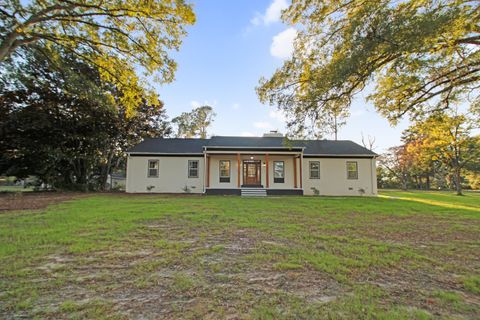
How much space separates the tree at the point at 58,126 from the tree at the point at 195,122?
14066 mm

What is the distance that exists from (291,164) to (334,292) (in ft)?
45.3

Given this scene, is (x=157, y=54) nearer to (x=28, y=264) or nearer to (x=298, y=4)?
(x=298, y=4)

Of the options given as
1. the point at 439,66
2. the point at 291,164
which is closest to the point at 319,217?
the point at 439,66

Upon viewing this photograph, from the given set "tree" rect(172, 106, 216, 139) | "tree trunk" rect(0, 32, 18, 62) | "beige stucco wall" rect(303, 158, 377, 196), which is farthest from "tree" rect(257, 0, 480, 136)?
"tree" rect(172, 106, 216, 139)

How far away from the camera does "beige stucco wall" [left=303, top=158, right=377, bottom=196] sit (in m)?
16.0

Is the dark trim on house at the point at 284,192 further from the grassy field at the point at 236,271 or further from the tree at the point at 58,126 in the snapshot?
the tree at the point at 58,126

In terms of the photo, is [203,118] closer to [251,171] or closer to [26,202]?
[251,171]

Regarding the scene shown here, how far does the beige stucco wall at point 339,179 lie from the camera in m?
16.0

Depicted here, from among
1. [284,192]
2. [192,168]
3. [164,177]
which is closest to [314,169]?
[284,192]

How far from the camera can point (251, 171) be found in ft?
53.8

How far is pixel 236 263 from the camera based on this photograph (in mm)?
3385

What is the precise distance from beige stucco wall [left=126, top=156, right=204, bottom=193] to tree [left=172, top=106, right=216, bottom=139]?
1727cm

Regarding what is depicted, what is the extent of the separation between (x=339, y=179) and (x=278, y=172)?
423 cm

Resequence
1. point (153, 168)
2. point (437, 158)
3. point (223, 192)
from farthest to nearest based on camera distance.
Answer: point (437, 158) → point (153, 168) → point (223, 192)
